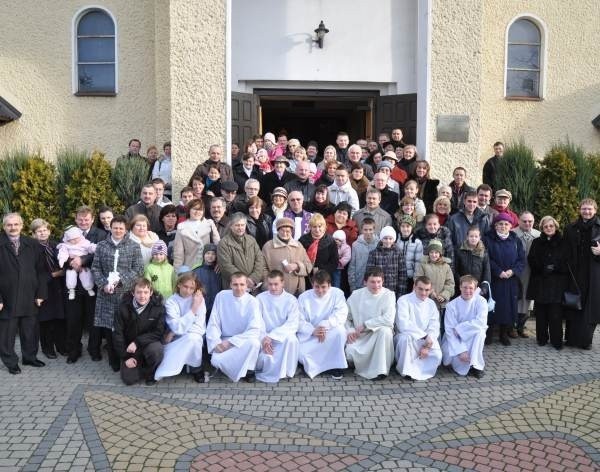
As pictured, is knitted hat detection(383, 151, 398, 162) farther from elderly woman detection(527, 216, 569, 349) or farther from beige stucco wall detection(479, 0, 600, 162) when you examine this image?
beige stucco wall detection(479, 0, 600, 162)

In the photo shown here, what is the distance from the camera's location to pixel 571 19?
12867 millimetres

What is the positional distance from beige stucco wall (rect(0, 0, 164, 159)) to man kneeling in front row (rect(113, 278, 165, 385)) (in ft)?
21.0

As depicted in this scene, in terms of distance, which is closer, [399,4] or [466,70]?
[466,70]

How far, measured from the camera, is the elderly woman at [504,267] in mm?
7723

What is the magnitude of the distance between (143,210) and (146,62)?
561 centimetres

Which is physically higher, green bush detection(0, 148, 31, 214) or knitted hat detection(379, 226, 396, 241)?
green bush detection(0, 148, 31, 214)

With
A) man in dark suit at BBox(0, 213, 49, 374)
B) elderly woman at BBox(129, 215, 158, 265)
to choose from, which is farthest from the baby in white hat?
elderly woman at BBox(129, 215, 158, 265)

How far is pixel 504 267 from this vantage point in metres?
7.75

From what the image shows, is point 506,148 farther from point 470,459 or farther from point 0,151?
point 0,151

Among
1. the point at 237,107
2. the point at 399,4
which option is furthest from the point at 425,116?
the point at 237,107

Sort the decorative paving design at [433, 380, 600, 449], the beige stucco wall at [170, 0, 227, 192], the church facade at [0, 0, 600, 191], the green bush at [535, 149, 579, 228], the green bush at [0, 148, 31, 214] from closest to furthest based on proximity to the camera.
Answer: the decorative paving design at [433, 380, 600, 449] < the green bush at [0, 148, 31, 214] < the green bush at [535, 149, 579, 228] < the beige stucco wall at [170, 0, 227, 192] < the church facade at [0, 0, 600, 191]

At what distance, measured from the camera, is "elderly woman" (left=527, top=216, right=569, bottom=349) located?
7.67 meters

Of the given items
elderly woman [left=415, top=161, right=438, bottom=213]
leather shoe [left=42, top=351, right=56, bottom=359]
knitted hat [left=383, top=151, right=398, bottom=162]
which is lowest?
leather shoe [left=42, top=351, right=56, bottom=359]

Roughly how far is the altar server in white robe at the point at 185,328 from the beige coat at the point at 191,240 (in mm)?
→ 582
